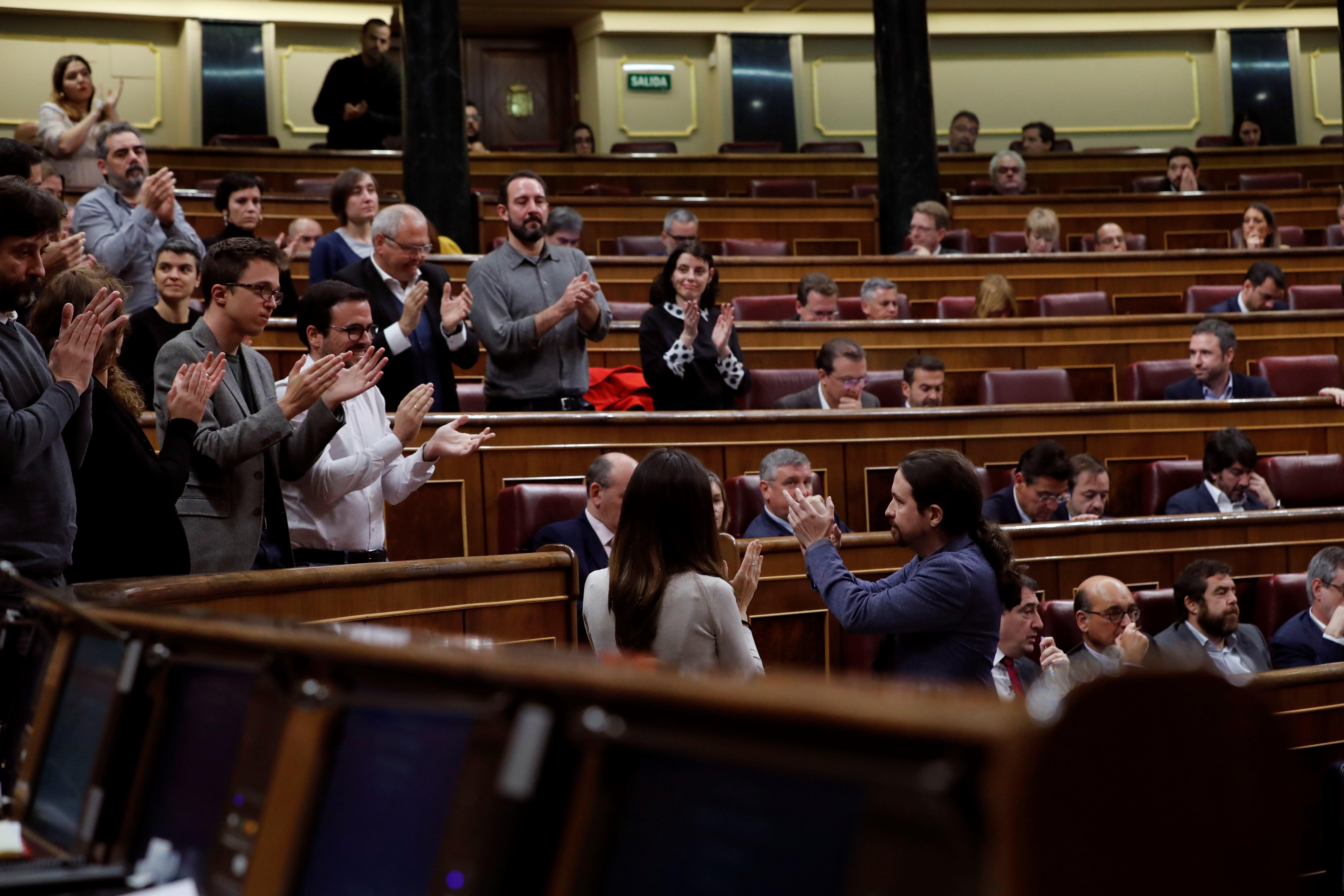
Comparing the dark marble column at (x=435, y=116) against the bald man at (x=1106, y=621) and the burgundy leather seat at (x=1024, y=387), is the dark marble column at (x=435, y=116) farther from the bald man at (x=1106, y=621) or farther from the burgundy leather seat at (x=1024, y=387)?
the bald man at (x=1106, y=621)

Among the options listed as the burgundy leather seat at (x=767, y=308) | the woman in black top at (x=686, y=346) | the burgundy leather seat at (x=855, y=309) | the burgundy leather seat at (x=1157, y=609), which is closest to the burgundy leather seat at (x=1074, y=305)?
the burgundy leather seat at (x=855, y=309)

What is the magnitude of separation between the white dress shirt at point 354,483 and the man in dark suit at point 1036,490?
1.47m

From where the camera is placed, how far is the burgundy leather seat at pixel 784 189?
6738 mm

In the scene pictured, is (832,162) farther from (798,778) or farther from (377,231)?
(798,778)

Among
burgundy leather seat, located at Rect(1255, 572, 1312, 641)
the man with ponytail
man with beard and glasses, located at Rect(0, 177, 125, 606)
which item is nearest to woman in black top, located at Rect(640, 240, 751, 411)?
burgundy leather seat, located at Rect(1255, 572, 1312, 641)

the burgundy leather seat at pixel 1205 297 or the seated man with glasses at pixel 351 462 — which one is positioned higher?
the burgundy leather seat at pixel 1205 297

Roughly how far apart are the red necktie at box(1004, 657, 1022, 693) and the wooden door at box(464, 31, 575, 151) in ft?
22.7

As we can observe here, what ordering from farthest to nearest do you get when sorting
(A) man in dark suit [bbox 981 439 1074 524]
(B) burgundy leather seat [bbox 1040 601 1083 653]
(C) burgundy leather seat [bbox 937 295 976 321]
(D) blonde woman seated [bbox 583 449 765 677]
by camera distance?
(C) burgundy leather seat [bbox 937 295 976 321] → (A) man in dark suit [bbox 981 439 1074 524] → (B) burgundy leather seat [bbox 1040 601 1083 653] → (D) blonde woman seated [bbox 583 449 765 677]

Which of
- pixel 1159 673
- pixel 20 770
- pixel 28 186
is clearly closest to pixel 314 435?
pixel 28 186

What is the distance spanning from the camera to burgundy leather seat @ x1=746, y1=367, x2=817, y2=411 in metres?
3.85

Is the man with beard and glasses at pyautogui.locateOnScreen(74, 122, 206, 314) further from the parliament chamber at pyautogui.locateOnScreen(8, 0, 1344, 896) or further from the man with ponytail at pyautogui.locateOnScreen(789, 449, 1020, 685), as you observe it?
the man with ponytail at pyautogui.locateOnScreen(789, 449, 1020, 685)

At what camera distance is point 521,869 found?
0.61 meters

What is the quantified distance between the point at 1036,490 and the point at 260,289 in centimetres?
192

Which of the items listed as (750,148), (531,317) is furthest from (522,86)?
(531,317)
